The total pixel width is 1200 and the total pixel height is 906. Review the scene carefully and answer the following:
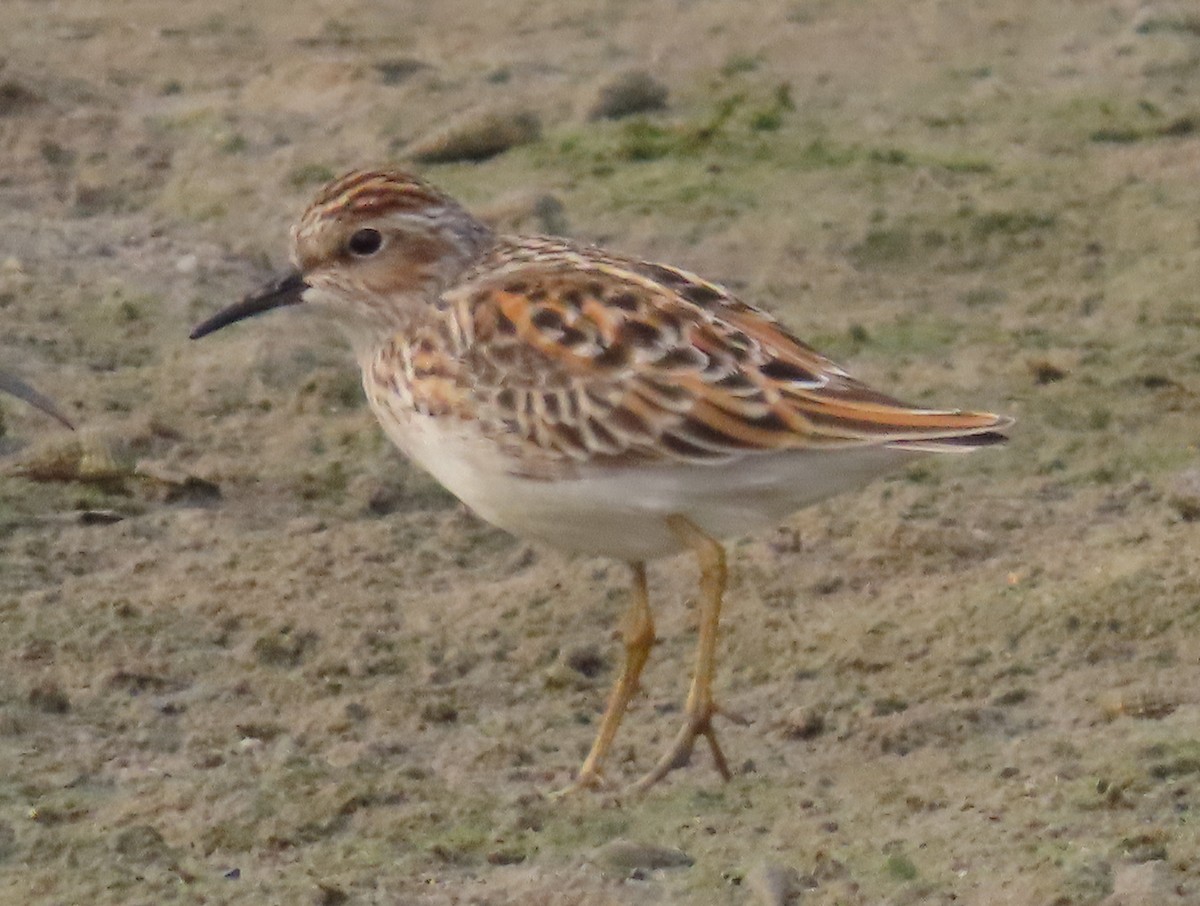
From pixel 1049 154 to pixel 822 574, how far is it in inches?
162

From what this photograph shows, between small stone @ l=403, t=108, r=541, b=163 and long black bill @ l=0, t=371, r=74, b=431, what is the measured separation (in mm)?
2966

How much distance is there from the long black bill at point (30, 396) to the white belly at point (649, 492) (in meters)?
2.29

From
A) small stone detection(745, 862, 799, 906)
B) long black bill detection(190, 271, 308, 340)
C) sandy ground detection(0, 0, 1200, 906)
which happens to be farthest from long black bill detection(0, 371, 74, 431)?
small stone detection(745, 862, 799, 906)

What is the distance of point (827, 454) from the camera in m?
5.62

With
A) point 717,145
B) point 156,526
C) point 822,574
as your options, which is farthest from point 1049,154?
point 156,526

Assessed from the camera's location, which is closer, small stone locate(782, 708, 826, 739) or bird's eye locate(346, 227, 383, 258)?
small stone locate(782, 708, 826, 739)

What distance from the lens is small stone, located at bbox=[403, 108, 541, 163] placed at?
10.4 meters

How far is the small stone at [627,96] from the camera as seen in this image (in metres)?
10.9

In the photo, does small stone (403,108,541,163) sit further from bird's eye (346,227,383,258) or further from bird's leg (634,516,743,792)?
bird's leg (634,516,743,792)

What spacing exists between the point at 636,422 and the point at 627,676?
2.50 feet

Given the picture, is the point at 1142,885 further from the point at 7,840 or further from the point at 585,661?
the point at 7,840

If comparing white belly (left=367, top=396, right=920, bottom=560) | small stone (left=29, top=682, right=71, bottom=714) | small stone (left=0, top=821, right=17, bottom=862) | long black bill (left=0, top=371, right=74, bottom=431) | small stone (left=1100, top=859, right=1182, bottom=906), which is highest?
white belly (left=367, top=396, right=920, bottom=560)

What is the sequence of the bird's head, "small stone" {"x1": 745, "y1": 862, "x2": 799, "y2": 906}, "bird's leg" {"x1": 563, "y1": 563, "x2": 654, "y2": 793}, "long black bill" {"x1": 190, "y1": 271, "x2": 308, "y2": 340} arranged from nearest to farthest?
"small stone" {"x1": 745, "y1": 862, "x2": 799, "y2": 906}
"bird's leg" {"x1": 563, "y1": 563, "x2": 654, "y2": 793}
the bird's head
"long black bill" {"x1": 190, "y1": 271, "x2": 308, "y2": 340}

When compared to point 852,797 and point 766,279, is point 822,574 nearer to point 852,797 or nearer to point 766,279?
point 852,797
